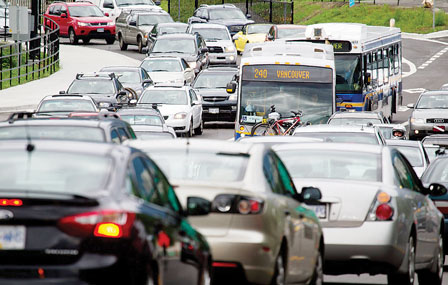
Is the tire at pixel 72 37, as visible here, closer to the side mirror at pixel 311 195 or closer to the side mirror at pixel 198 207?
the side mirror at pixel 311 195

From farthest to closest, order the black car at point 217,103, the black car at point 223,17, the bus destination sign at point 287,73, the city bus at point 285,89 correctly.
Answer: the black car at point 223,17
the black car at point 217,103
the bus destination sign at point 287,73
the city bus at point 285,89

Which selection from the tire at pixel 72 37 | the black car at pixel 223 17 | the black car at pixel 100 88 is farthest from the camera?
the black car at pixel 223 17

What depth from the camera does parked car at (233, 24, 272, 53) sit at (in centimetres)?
5624

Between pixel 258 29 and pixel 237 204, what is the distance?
161ft

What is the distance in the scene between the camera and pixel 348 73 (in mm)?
31969

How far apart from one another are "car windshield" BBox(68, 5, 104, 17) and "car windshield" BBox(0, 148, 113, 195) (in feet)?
162

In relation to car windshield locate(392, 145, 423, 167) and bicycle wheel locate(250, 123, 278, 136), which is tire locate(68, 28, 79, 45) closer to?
bicycle wheel locate(250, 123, 278, 136)

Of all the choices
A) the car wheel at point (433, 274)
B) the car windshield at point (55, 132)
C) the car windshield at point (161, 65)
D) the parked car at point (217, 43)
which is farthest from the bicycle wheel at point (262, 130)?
the parked car at point (217, 43)

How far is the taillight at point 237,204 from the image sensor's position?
8844mm

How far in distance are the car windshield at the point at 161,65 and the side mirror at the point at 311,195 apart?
32327 millimetres

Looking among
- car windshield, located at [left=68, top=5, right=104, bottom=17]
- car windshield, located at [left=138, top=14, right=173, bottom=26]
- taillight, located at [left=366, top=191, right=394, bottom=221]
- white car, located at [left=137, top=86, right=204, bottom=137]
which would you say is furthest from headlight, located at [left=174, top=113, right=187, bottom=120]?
car windshield, located at [left=68, top=5, right=104, bottom=17]

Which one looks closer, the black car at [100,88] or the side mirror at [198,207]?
the side mirror at [198,207]

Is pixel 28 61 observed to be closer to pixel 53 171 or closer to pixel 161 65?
pixel 161 65

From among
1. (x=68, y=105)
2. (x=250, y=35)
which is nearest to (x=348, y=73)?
(x=68, y=105)
